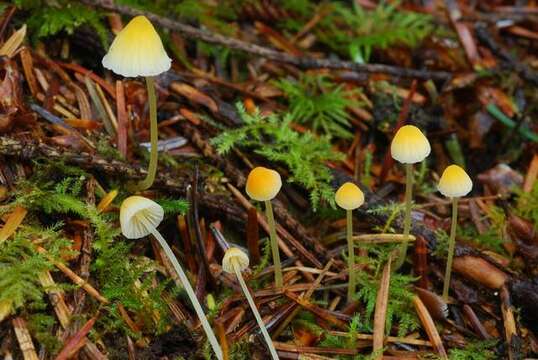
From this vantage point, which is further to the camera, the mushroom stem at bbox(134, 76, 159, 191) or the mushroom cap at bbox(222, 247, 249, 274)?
the mushroom stem at bbox(134, 76, 159, 191)

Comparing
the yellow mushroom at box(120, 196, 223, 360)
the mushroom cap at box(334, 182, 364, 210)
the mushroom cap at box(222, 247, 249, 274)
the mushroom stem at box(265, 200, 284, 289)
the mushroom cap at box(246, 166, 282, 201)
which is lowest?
the yellow mushroom at box(120, 196, 223, 360)

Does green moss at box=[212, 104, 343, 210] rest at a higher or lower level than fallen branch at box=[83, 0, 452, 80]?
lower

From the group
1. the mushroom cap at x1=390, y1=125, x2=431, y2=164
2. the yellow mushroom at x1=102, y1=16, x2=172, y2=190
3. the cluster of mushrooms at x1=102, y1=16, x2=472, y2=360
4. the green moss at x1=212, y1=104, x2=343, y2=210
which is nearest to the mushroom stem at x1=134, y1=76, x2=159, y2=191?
the cluster of mushrooms at x1=102, y1=16, x2=472, y2=360

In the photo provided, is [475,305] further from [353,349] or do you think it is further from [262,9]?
[262,9]

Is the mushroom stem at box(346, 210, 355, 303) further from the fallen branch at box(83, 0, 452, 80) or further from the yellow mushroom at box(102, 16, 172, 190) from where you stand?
the fallen branch at box(83, 0, 452, 80)

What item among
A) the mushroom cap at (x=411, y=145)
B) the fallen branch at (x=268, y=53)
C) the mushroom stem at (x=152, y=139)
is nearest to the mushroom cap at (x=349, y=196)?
the mushroom cap at (x=411, y=145)

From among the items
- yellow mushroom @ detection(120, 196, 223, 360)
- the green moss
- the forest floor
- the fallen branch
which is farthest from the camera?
the fallen branch

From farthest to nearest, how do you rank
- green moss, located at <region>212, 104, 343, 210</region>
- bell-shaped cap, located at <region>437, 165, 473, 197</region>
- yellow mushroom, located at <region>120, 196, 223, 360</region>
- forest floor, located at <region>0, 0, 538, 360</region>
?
1. green moss, located at <region>212, 104, 343, 210</region>
2. bell-shaped cap, located at <region>437, 165, 473, 197</region>
3. forest floor, located at <region>0, 0, 538, 360</region>
4. yellow mushroom, located at <region>120, 196, 223, 360</region>

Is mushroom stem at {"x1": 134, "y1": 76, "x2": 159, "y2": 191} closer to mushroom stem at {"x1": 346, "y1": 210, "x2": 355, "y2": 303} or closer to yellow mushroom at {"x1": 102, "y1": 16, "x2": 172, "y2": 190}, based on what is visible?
yellow mushroom at {"x1": 102, "y1": 16, "x2": 172, "y2": 190}

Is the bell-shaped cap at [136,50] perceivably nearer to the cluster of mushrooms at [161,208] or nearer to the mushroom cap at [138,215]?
the cluster of mushrooms at [161,208]

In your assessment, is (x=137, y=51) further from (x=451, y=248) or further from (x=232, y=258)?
(x=451, y=248)
